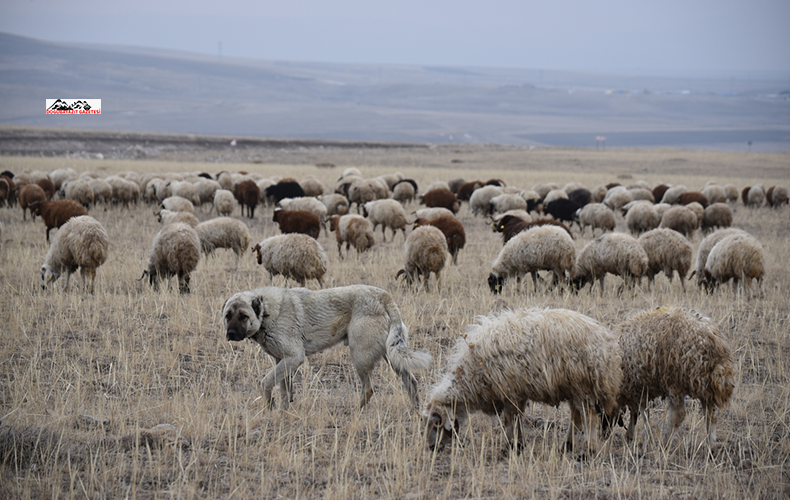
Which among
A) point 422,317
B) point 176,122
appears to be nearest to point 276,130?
point 176,122

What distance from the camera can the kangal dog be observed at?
5676 mm

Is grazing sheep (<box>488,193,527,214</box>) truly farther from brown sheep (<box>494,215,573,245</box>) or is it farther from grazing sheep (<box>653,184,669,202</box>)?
grazing sheep (<box>653,184,669,202</box>)

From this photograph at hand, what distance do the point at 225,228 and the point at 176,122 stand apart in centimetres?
18189

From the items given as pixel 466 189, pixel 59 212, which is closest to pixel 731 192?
pixel 466 189

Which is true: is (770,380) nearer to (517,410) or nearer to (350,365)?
(517,410)

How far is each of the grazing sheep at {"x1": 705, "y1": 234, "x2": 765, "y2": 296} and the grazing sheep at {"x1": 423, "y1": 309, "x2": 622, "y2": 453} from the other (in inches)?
271

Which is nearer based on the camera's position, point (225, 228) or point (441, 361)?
point (441, 361)

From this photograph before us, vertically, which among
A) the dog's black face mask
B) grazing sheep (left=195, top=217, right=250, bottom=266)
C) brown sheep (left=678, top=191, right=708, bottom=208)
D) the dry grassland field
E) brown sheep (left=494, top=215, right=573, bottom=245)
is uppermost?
brown sheep (left=678, top=191, right=708, bottom=208)

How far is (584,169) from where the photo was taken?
49750 millimetres

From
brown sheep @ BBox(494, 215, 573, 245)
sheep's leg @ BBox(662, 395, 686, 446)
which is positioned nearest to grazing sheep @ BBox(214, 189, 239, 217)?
brown sheep @ BBox(494, 215, 573, 245)

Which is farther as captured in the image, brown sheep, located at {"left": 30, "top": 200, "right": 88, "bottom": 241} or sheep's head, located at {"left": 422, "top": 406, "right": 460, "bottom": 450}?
brown sheep, located at {"left": 30, "top": 200, "right": 88, "bottom": 241}

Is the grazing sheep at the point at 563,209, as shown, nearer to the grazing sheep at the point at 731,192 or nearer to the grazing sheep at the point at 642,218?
the grazing sheep at the point at 642,218

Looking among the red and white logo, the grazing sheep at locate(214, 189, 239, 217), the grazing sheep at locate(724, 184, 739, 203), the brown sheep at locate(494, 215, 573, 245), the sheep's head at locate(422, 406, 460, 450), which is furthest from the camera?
the grazing sheep at locate(724, 184, 739, 203)

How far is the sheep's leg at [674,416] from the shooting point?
520cm
